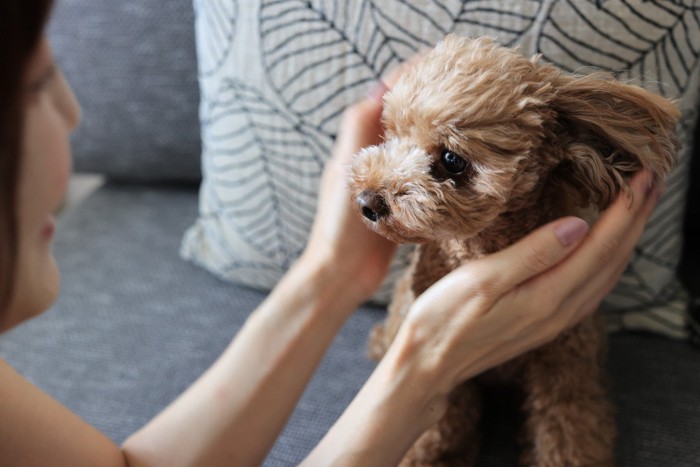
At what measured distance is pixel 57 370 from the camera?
101 cm

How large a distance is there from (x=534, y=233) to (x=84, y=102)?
3.10 feet

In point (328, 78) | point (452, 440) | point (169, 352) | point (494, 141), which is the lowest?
point (169, 352)

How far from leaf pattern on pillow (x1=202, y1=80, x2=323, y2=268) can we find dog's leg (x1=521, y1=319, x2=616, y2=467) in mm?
399

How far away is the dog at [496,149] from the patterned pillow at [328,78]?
0.14m

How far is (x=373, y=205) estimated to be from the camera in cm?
65

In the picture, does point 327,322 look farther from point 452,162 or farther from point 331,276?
point 452,162

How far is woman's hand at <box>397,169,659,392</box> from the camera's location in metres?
0.65

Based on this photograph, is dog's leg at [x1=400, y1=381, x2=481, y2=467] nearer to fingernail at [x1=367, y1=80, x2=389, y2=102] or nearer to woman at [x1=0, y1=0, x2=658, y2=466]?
woman at [x1=0, y1=0, x2=658, y2=466]

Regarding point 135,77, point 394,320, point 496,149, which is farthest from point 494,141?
point 135,77

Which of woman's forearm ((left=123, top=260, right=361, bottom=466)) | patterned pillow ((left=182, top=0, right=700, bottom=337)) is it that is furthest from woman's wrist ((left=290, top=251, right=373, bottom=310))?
patterned pillow ((left=182, top=0, right=700, bottom=337))

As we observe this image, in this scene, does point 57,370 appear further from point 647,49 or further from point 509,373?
point 647,49

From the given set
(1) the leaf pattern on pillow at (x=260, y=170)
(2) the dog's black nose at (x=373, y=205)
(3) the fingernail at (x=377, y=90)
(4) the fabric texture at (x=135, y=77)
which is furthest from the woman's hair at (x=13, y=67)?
(4) the fabric texture at (x=135, y=77)

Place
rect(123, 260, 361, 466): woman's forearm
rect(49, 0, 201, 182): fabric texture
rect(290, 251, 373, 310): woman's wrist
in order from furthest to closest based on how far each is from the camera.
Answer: rect(49, 0, 201, 182): fabric texture < rect(290, 251, 373, 310): woman's wrist < rect(123, 260, 361, 466): woman's forearm

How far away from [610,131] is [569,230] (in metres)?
0.11
